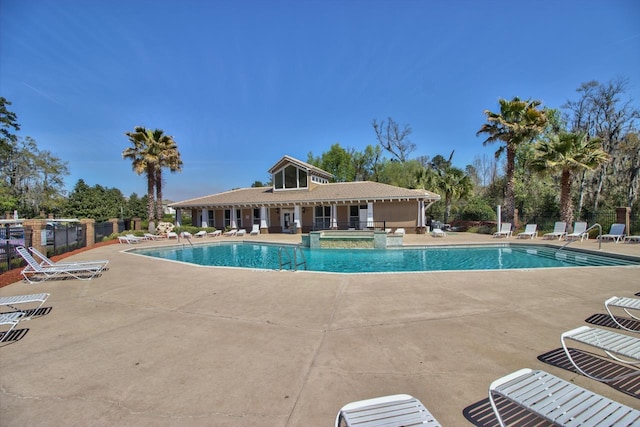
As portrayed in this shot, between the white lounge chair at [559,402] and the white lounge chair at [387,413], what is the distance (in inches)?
Result: 20.9

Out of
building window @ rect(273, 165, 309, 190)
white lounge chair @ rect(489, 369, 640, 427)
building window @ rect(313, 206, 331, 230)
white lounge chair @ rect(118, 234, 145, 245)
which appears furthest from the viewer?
building window @ rect(273, 165, 309, 190)

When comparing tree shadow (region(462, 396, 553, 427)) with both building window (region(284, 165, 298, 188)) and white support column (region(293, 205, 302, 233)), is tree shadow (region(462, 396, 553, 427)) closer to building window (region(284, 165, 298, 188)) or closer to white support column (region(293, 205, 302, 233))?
white support column (region(293, 205, 302, 233))

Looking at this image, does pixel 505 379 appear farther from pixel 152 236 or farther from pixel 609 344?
pixel 152 236

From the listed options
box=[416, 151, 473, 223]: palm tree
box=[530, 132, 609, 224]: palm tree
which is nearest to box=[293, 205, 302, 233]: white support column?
box=[416, 151, 473, 223]: palm tree

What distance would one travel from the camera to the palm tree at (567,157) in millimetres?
A: 18359

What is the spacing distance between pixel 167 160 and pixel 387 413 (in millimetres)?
30912

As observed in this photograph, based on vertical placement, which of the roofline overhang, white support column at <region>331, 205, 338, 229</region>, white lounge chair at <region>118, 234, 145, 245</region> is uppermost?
the roofline overhang

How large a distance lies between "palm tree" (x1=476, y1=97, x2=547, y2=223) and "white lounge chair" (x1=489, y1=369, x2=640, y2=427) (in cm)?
2400

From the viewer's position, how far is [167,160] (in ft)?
93.8

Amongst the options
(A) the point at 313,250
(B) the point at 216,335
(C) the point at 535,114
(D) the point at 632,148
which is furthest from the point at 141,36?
(D) the point at 632,148

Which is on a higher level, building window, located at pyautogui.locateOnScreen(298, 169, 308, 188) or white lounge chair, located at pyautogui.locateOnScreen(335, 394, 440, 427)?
building window, located at pyautogui.locateOnScreen(298, 169, 308, 188)

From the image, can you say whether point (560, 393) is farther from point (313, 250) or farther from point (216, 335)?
point (313, 250)

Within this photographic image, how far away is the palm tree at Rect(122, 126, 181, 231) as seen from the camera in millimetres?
27438

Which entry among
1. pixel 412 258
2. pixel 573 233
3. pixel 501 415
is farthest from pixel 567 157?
pixel 501 415
